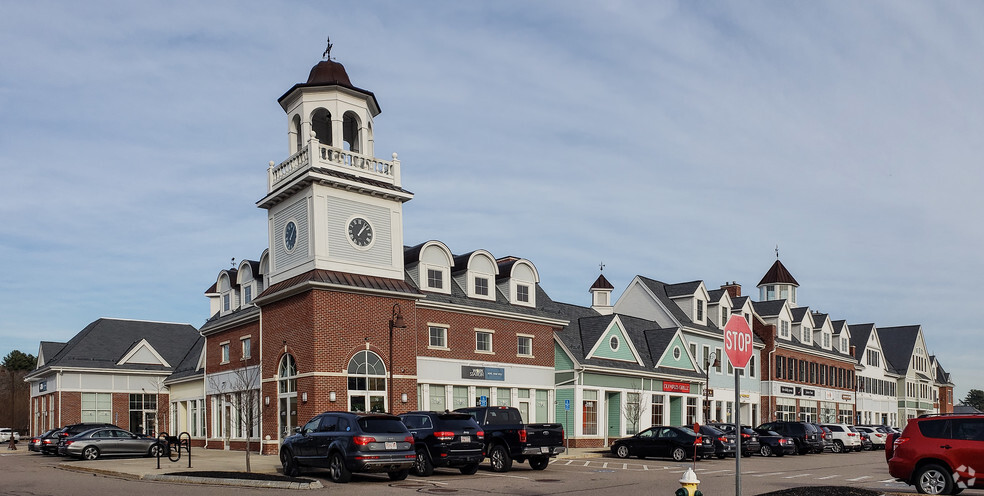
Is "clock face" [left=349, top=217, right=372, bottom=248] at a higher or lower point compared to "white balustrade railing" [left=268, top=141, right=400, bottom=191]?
lower

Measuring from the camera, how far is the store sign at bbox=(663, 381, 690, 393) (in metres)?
44.9

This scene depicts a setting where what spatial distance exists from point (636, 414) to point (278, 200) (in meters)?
20.2

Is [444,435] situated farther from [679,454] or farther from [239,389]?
[239,389]

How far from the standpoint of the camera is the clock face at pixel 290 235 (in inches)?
1262

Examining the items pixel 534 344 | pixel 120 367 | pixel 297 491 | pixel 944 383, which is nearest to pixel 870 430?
pixel 534 344

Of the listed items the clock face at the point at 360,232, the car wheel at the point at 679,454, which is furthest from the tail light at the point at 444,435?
the car wheel at the point at 679,454

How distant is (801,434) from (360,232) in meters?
21.9

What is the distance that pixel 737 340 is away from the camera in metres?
11.7

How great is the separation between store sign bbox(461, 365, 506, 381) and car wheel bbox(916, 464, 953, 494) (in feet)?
66.0

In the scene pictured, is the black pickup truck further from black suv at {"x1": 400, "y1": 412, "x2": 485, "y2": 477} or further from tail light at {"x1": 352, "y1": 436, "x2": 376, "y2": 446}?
tail light at {"x1": 352, "y1": 436, "x2": 376, "y2": 446}

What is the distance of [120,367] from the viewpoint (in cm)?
4934

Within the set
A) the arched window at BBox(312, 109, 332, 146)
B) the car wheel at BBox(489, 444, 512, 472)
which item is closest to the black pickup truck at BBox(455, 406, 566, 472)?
the car wheel at BBox(489, 444, 512, 472)

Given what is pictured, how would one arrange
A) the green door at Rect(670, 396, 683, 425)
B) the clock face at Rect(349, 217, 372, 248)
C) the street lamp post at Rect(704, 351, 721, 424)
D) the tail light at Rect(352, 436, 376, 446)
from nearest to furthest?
the tail light at Rect(352, 436, 376, 446), the clock face at Rect(349, 217, 372, 248), the green door at Rect(670, 396, 683, 425), the street lamp post at Rect(704, 351, 721, 424)

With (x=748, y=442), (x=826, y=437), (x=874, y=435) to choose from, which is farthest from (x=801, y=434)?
(x=874, y=435)
